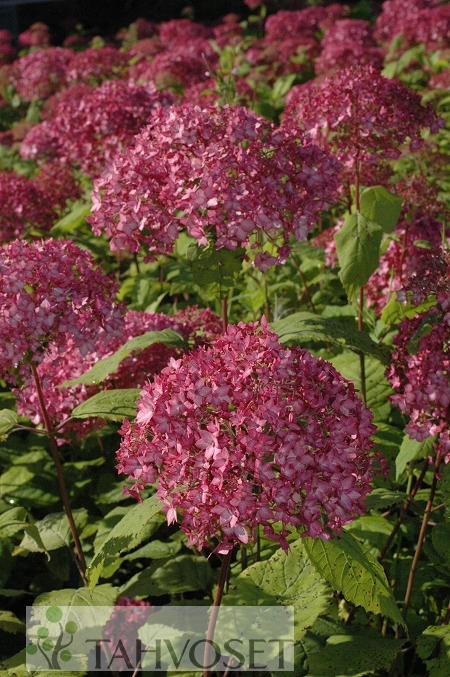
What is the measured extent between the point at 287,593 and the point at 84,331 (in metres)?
1.09

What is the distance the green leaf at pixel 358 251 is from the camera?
2.66 metres

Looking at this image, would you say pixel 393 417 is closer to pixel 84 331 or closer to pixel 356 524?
pixel 356 524

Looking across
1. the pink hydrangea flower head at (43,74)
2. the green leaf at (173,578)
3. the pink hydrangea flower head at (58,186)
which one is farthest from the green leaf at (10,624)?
the pink hydrangea flower head at (43,74)

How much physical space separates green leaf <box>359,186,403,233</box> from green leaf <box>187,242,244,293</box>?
2.02 ft

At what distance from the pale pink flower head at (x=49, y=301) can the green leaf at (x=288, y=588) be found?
950 mm

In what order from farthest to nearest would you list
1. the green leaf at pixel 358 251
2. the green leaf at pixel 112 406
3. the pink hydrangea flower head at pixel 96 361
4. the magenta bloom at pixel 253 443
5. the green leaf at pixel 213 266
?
the pink hydrangea flower head at pixel 96 361 < the green leaf at pixel 358 251 < the green leaf at pixel 213 266 < the green leaf at pixel 112 406 < the magenta bloom at pixel 253 443

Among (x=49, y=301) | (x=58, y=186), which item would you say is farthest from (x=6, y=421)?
(x=58, y=186)

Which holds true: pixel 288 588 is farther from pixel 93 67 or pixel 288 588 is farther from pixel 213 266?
pixel 93 67

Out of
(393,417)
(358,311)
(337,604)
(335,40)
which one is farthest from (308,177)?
(335,40)

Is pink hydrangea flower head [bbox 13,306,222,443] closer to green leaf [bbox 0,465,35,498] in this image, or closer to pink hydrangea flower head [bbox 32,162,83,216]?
green leaf [bbox 0,465,35,498]

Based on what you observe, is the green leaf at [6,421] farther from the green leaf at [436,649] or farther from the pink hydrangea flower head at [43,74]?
the pink hydrangea flower head at [43,74]

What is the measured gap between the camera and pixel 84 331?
248cm

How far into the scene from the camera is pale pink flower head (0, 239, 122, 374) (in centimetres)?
224

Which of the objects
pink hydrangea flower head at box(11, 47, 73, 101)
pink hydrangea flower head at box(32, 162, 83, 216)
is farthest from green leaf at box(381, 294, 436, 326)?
pink hydrangea flower head at box(11, 47, 73, 101)
